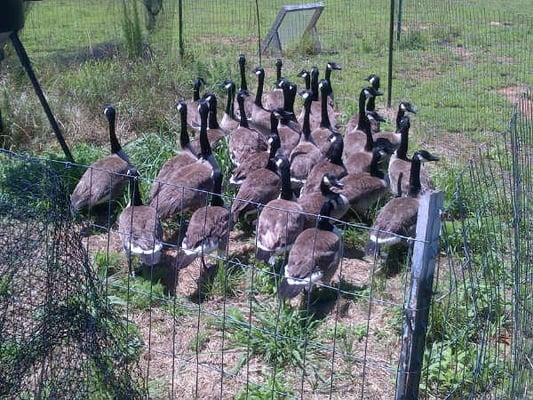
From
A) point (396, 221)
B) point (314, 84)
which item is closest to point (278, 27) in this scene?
point (314, 84)

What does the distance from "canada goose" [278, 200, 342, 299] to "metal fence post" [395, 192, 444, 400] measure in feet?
6.36

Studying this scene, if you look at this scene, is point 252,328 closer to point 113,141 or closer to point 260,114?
point 113,141

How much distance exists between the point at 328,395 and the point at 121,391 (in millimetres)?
1561

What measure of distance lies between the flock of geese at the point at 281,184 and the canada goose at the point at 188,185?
1cm

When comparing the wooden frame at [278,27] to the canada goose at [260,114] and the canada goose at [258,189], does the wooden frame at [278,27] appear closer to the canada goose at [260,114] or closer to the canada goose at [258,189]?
the canada goose at [260,114]

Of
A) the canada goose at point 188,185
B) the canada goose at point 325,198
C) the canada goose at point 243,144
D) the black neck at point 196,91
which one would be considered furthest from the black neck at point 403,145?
the black neck at point 196,91

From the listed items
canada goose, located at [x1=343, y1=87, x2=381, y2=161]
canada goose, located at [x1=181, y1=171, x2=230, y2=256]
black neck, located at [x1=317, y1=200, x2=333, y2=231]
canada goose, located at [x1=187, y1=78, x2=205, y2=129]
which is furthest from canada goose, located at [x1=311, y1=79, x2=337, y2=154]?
canada goose, located at [x1=181, y1=171, x2=230, y2=256]

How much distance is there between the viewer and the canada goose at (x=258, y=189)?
8.44 m

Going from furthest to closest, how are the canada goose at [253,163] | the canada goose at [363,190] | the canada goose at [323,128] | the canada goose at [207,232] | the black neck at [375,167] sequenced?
the canada goose at [323,128] → the canada goose at [253,163] → the black neck at [375,167] → the canada goose at [363,190] → the canada goose at [207,232]

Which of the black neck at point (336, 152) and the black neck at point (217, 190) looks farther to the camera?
the black neck at point (336, 152)

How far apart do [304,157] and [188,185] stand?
5.45 feet

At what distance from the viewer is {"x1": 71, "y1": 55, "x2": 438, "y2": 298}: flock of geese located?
704 centimetres

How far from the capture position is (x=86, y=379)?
191 inches

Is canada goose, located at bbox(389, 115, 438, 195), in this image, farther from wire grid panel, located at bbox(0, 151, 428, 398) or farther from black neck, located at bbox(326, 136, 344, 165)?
wire grid panel, located at bbox(0, 151, 428, 398)
